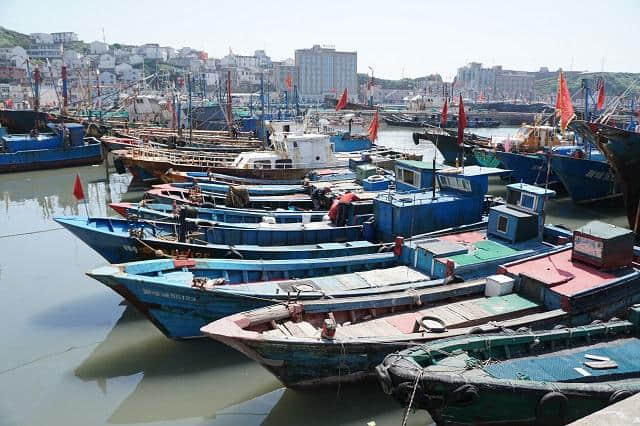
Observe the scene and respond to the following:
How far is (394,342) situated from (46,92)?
11209cm

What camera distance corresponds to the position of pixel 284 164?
28703 millimetres

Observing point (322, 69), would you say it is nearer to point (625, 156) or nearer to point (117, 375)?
point (625, 156)

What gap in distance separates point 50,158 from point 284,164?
77.7ft

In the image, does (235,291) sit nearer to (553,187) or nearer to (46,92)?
(553,187)

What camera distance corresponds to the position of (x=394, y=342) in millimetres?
10164

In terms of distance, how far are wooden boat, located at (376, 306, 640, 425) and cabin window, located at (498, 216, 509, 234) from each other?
520cm

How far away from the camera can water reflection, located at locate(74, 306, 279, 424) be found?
37.2 feet

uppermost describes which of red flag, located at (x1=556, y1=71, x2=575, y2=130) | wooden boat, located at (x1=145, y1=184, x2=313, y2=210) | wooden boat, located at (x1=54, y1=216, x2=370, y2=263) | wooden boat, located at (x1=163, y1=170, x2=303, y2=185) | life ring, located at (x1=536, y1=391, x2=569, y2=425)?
Result: red flag, located at (x1=556, y1=71, x2=575, y2=130)

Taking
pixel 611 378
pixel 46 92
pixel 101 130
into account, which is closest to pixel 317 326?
pixel 611 378

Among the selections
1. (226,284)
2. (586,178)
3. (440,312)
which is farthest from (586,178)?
(226,284)

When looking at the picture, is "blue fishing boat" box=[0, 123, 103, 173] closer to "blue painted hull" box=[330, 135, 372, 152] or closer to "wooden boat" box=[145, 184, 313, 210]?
"blue painted hull" box=[330, 135, 372, 152]

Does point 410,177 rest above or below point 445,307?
above

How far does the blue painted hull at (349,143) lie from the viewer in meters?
37.3

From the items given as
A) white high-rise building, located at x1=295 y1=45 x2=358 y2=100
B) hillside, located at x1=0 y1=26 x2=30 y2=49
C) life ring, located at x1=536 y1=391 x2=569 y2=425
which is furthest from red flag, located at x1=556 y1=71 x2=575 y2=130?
hillside, located at x1=0 y1=26 x2=30 y2=49
